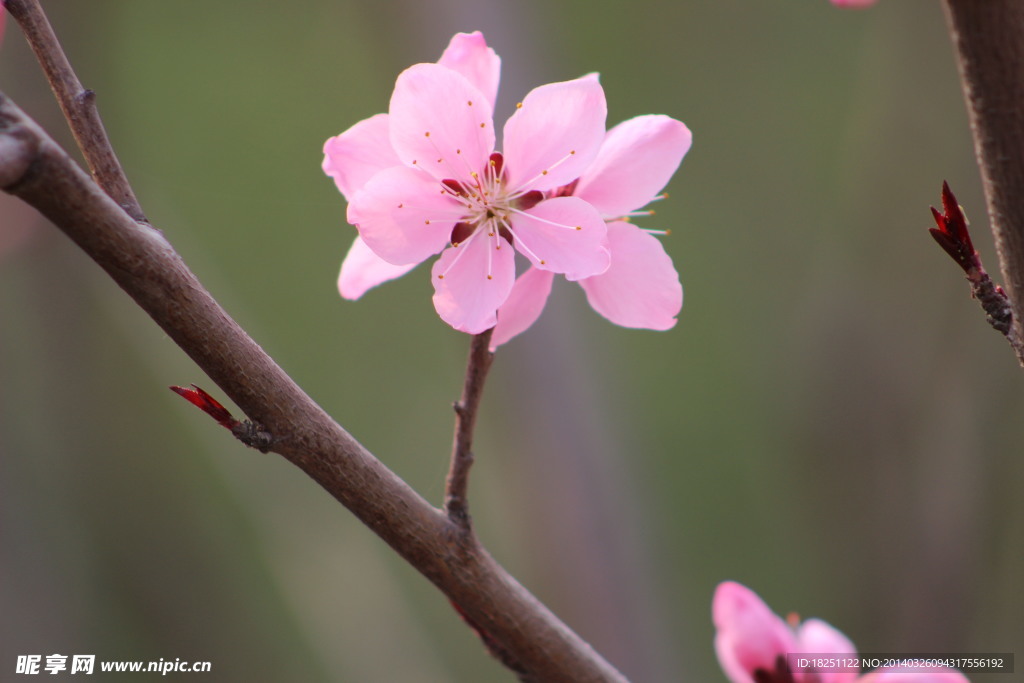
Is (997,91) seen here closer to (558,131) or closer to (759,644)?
(558,131)

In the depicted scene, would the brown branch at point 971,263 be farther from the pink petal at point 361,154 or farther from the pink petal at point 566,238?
the pink petal at point 361,154

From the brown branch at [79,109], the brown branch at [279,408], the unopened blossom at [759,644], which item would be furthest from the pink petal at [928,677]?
the brown branch at [79,109]

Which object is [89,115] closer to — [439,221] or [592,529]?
[439,221]

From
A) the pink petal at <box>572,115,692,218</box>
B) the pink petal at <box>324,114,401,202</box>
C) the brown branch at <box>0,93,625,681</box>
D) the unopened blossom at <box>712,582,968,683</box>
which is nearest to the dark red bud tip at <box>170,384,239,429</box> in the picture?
the brown branch at <box>0,93,625,681</box>

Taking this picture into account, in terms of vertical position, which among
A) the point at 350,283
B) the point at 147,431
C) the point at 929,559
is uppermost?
the point at 147,431

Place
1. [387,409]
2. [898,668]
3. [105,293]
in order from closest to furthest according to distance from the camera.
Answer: [898,668]
[105,293]
[387,409]

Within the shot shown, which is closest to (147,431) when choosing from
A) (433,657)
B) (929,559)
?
(433,657)

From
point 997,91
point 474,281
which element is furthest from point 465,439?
point 997,91
